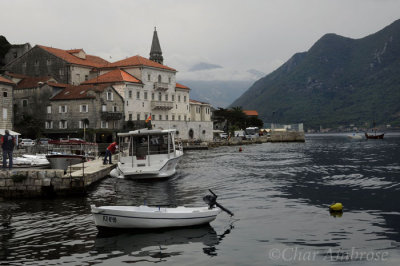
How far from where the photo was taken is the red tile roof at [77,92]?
80500 mm

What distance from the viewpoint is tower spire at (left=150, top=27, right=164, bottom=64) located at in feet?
384

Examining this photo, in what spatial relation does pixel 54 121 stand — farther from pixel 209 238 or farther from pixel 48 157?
pixel 209 238

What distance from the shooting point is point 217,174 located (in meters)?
37.1

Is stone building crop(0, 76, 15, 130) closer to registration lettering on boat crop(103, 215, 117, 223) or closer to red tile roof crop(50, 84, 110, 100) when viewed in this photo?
red tile roof crop(50, 84, 110, 100)

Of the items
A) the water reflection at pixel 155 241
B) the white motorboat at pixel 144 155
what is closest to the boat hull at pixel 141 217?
the water reflection at pixel 155 241

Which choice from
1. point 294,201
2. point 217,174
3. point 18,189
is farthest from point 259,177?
point 18,189

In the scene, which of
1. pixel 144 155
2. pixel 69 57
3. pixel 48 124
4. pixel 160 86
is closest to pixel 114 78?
pixel 160 86

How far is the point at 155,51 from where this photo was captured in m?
118

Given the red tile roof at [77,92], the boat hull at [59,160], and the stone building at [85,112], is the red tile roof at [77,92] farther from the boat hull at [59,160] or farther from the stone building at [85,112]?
the boat hull at [59,160]

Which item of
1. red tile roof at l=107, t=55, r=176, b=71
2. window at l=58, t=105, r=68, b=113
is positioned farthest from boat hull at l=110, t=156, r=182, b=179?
red tile roof at l=107, t=55, r=176, b=71

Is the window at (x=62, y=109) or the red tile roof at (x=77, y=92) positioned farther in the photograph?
the window at (x=62, y=109)

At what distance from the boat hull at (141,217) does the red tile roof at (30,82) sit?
73246 millimetres

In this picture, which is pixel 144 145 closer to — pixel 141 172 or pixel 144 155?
pixel 144 155

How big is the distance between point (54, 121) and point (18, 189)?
6076cm
